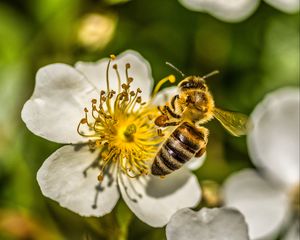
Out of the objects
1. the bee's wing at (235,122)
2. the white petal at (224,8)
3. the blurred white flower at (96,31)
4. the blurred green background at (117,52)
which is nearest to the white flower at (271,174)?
the blurred green background at (117,52)

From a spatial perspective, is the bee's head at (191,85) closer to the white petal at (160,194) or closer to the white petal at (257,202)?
the white petal at (160,194)

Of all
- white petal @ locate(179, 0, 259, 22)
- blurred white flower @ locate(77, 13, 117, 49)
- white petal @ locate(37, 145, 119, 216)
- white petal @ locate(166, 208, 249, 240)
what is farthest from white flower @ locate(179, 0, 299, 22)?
white petal @ locate(166, 208, 249, 240)

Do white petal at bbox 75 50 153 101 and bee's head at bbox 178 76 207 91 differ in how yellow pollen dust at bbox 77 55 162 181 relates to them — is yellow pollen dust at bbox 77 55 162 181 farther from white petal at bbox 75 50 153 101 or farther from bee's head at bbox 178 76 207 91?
bee's head at bbox 178 76 207 91

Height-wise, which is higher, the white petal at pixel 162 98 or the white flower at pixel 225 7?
the white flower at pixel 225 7

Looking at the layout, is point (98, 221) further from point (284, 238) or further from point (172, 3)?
point (172, 3)

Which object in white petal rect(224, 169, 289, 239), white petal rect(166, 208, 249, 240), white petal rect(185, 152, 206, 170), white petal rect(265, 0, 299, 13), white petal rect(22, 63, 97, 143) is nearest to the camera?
white petal rect(166, 208, 249, 240)

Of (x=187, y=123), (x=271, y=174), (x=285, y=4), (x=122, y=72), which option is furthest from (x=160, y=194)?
(x=285, y=4)
